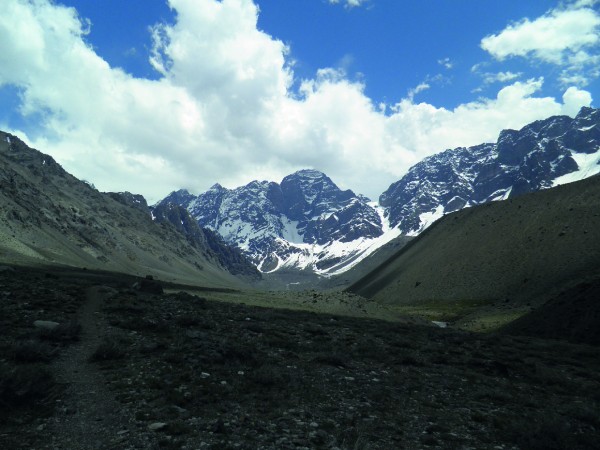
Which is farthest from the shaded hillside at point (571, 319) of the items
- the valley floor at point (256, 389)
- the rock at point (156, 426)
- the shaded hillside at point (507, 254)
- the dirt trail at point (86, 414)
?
the shaded hillside at point (507, 254)

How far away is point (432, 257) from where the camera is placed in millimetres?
143125

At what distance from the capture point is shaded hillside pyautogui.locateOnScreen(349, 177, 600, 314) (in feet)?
306

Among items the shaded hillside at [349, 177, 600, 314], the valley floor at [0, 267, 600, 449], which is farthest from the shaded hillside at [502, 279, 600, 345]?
the shaded hillside at [349, 177, 600, 314]

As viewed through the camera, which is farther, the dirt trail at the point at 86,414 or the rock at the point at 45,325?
the rock at the point at 45,325

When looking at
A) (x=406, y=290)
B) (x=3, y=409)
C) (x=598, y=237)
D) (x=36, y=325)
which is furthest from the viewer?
(x=406, y=290)

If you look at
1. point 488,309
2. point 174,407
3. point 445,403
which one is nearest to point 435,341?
point 445,403

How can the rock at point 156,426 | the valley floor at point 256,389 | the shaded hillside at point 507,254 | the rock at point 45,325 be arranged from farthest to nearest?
the shaded hillside at point 507,254, the rock at point 45,325, the valley floor at point 256,389, the rock at point 156,426

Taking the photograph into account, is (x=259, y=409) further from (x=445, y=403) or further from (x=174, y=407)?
(x=445, y=403)

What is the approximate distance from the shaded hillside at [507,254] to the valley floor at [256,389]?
241 ft

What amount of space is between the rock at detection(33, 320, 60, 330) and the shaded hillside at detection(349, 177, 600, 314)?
86667 millimetres

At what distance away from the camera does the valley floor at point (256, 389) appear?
37.5ft

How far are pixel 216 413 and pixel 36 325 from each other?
12.6m

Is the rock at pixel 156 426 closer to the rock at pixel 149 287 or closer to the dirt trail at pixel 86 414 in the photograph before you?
the dirt trail at pixel 86 414

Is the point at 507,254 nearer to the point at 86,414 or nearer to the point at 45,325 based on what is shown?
the point at 45,325
